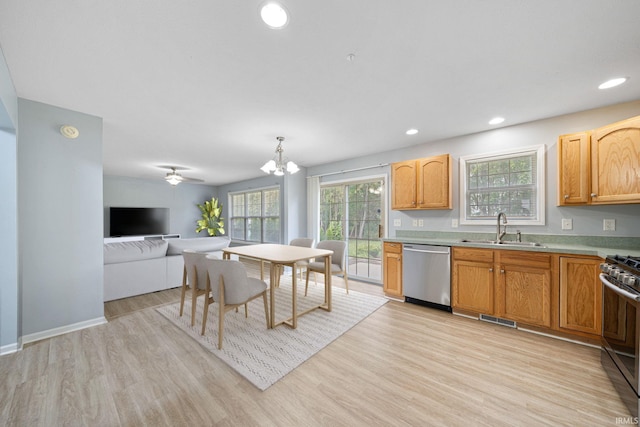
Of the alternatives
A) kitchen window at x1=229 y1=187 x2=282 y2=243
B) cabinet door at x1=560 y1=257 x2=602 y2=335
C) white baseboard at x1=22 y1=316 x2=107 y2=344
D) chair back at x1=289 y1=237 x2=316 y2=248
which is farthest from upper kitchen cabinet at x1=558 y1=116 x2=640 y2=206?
white baseboard at x1=22 y1=316 x2=107 y2=344

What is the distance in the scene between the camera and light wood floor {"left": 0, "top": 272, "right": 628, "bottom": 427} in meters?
1.45

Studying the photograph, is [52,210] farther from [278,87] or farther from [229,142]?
[278,87]

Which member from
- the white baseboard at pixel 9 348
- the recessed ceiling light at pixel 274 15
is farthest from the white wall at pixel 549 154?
the white baseboard at pixel 9 348

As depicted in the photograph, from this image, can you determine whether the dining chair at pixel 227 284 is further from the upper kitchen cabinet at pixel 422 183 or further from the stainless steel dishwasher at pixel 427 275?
the upper kitchen cabinet at pixel 422 183

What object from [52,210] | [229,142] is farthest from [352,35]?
[52,210]

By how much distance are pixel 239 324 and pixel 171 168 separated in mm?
4479

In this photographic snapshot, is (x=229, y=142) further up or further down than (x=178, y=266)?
further up

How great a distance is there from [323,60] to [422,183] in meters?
2.40

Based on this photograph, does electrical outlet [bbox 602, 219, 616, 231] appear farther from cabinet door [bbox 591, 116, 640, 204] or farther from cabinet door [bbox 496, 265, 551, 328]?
cabinet door [bbox 496, 265, 551, 328]

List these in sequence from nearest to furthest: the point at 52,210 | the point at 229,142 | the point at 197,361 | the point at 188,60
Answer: the point at 188,60 < the point at 197,361 < the point at 52,210 < the point at 229,142

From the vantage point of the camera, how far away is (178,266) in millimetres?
3990

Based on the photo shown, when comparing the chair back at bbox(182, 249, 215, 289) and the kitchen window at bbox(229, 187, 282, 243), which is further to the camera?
the kitchen window at bbox(229, 187, 282, 243)

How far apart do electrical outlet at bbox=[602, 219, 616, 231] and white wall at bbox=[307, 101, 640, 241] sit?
0.03m

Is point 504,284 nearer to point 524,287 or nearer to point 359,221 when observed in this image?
point 524,287
